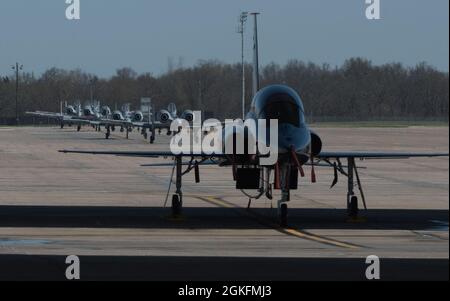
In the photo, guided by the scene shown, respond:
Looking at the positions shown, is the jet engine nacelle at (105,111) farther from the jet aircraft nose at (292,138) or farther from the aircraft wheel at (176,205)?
the jet aircraft nose at (292,138)

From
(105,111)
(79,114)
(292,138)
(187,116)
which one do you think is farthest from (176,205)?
(79,114)

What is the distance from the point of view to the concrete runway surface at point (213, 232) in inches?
665

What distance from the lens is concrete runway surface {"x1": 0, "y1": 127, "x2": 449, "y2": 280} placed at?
1689cm

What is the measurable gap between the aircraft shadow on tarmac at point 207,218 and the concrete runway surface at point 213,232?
0.09 ft

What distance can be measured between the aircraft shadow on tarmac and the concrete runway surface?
0.03 meters

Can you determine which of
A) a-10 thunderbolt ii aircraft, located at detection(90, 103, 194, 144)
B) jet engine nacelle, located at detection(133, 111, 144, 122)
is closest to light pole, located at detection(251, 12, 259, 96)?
a-10 thunderbolt ii aircraft, located at detection(90, 103, 194, 144)

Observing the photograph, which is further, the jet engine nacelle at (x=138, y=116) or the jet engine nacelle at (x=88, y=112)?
the jet engine nacelle at (x=88, y=112)

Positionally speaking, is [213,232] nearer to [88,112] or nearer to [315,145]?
[315,145]

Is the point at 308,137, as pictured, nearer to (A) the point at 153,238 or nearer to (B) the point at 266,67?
(A) the point at 153,238

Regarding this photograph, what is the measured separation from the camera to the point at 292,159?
2358 cm

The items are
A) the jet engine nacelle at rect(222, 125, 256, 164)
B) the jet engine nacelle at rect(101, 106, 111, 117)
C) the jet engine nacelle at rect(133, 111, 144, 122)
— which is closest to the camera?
the jet engine nacelle at rect(222, 125, 256, 164)

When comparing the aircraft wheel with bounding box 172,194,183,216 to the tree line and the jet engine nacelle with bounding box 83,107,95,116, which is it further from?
the jet engine nacelle with bounding box 83,107,95,116

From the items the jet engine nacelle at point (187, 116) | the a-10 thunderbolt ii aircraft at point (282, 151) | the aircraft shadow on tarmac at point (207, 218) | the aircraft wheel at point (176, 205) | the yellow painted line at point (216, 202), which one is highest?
the a-10 thunderbolt ii aircraft at point (282, 151)

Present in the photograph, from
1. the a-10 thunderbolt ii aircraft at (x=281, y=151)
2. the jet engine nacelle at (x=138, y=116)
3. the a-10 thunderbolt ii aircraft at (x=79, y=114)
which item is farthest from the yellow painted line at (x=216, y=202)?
the a-10 thunderbolt ii aircraft at (x=79, y=114)
